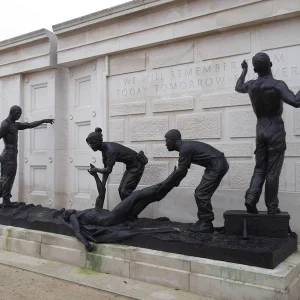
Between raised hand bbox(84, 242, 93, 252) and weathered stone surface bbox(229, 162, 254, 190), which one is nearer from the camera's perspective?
raised hand bbox(84, 242, 93, 252)

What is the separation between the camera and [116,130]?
776 cm

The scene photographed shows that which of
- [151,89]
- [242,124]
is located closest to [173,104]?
[151,89]

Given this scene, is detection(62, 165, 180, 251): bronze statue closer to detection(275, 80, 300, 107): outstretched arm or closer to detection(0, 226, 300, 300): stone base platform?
detection(0, 226, 300, 300): stone base platform

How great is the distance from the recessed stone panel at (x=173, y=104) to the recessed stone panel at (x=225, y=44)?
869mm

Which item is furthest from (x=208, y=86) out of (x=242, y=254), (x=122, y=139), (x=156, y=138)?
(x=242, y=254)

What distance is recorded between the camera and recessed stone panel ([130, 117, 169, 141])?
7.21 metres

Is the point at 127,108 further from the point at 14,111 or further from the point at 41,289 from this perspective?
the point at 41,289

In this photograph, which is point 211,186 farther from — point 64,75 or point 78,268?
point 64,75

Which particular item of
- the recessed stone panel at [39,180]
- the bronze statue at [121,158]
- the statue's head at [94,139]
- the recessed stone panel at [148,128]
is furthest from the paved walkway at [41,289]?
the recessed stone panel at [39,180]

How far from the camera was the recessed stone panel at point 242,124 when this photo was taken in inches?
248

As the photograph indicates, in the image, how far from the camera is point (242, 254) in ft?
13.3

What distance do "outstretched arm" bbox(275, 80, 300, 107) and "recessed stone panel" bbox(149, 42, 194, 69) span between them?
2.70 meters

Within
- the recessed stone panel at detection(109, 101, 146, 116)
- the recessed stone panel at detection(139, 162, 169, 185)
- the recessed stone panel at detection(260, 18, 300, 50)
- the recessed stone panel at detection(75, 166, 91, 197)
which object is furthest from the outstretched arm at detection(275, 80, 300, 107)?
the recessed stone panel at detection(75, 166, 91, 197)

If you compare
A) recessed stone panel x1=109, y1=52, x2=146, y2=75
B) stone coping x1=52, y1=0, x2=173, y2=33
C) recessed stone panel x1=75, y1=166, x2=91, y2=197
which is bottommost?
recessed stone panel x1=75, y1=166, x2=91, y2=197
